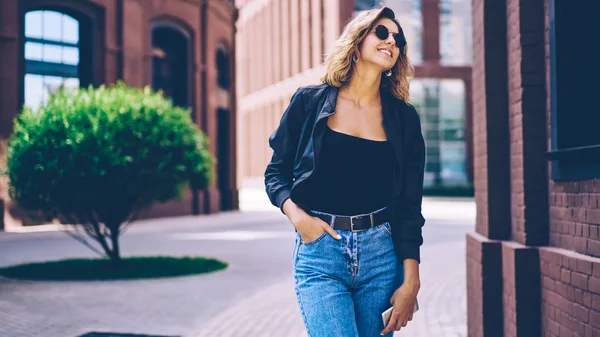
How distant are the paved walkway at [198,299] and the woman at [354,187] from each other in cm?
386

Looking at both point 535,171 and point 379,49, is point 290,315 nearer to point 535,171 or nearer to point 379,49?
point 535,171

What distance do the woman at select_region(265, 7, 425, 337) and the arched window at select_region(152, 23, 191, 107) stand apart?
22028mm

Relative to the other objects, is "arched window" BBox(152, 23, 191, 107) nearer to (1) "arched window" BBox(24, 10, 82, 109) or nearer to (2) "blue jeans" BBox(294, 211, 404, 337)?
(1) "arched window" BBox(24, 10, 82, 109)

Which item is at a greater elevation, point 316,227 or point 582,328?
point 316,227

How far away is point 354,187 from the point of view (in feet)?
8.34

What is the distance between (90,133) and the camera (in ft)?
33.6

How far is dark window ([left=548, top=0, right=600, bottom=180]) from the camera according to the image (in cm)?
402

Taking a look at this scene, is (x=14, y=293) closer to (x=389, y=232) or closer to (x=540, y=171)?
(x=540, y=171)

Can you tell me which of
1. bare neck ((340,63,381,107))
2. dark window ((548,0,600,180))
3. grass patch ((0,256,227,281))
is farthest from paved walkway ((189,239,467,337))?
bare neck ((340,63,381,107))

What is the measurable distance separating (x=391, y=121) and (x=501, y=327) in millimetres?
2891

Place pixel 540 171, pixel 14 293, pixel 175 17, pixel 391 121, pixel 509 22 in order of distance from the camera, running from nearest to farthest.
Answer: pixel 391 121
pixel 540 171
pixel 509 22
pixel 14 293
pixel 175 17

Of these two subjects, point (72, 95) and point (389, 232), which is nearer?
point (389, 232)

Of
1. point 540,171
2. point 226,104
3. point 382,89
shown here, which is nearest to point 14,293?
point 540,171

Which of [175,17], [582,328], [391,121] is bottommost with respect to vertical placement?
[582,328]
